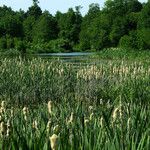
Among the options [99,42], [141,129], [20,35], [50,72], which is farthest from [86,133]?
[20,35]

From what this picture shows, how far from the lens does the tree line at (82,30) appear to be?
87062 millimetres

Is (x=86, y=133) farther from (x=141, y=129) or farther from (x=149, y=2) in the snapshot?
(x=149, y=2)

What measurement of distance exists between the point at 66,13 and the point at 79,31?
→ 7.55 meters

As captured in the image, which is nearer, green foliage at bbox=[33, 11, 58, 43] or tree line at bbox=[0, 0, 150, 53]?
tree line at bbox=[0, 0, 150, 53]

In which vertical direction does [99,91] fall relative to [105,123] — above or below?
below

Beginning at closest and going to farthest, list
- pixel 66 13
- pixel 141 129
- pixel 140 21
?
pixel 141 129
pixel 140 21
pixel 66 13

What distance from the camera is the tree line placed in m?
87.1

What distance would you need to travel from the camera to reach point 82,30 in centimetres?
11575

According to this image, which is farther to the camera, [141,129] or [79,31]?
[79,31]

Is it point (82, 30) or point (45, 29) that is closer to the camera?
point (45, 29)

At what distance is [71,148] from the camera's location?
3.73 m

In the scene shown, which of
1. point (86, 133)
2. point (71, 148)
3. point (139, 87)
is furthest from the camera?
point (139, 87)

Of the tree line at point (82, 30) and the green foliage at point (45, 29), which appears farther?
the green foliage at point (45, 29)

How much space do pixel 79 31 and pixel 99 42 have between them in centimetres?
2415
